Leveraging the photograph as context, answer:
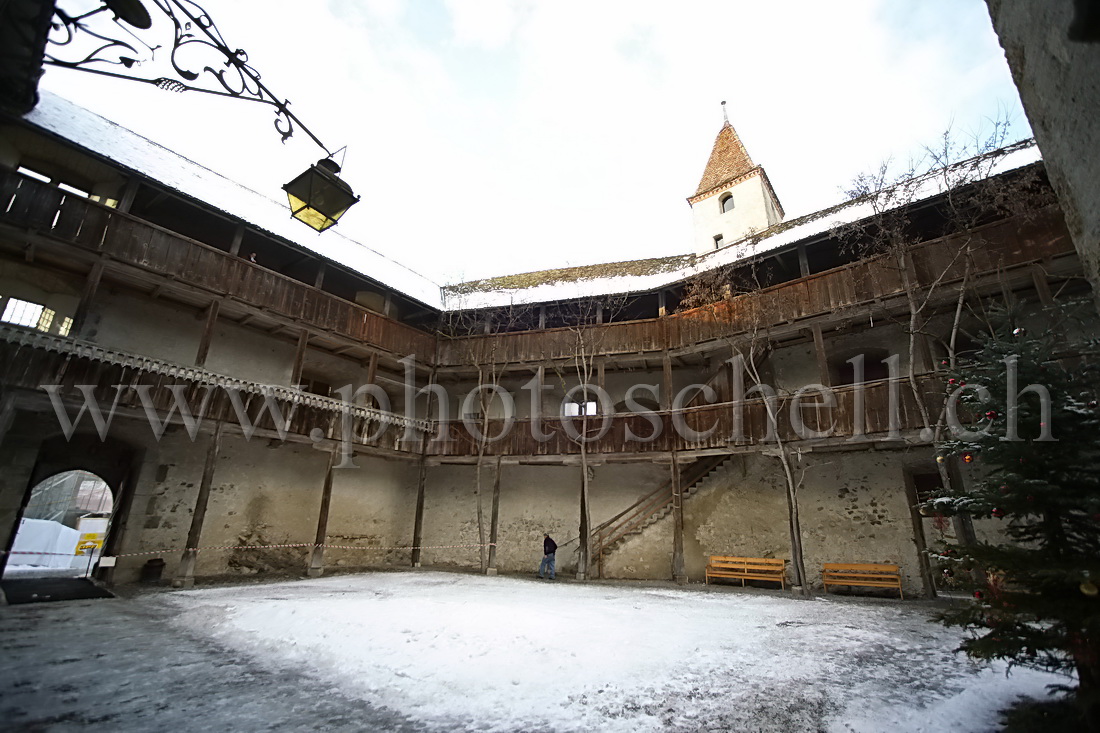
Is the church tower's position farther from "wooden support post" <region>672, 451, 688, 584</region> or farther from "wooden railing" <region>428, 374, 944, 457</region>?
"wooden support post" <region>672, 451, 688, 584</region>

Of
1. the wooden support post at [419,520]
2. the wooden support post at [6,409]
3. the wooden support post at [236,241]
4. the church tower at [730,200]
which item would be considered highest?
the church tower at [730,200]

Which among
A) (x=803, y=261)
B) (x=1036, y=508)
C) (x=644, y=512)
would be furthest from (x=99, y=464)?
(x=803, y=261)

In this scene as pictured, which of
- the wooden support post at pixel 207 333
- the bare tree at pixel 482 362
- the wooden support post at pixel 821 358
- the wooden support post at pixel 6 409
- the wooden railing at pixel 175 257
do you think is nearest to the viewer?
the wooden support post at pixel 6 409

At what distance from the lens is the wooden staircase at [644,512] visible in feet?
47.6

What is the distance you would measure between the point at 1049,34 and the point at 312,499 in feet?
54.6

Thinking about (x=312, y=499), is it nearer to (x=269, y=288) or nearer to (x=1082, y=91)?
(x=269, y=288)

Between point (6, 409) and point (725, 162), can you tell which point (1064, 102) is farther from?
point (725, 162)

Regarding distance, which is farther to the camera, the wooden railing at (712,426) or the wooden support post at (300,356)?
the wooden support post at (300,356)

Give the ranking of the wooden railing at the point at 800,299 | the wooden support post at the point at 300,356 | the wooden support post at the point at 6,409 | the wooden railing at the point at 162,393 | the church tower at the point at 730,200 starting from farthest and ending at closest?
the church tower at the point at 730,200 → the wooden support post at the point at 300,356 → the wooden railing at the point at 800,299 → the wooden railing at the point at 162,393 → the wooden support post at the point at 6,409

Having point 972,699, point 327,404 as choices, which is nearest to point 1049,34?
point 972,699

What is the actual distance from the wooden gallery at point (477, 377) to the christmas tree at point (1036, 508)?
3.90 meters

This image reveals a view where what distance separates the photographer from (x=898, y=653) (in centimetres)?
588

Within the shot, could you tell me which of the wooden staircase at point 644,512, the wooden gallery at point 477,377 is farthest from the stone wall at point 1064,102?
the wooden staircase at point 644,512

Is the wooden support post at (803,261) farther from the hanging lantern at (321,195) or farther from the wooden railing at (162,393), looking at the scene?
the wooden railing at (162,393)
